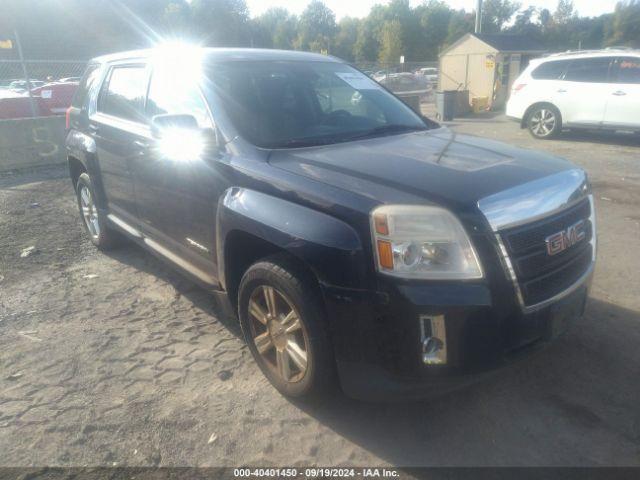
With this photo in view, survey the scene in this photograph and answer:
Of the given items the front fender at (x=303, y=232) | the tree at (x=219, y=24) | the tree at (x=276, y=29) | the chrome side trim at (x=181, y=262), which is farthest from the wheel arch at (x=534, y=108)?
the tree at (x=276, y=29)

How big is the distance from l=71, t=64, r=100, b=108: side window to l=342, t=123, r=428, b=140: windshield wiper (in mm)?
2965

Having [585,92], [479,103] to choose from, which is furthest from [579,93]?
[479,103]

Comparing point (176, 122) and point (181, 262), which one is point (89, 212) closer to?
point (181, 262)

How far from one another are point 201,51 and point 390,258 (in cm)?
243

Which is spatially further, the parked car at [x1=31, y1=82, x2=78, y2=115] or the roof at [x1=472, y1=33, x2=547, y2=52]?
the roof at [x1=472, y1=33, x2=547, y2=52]

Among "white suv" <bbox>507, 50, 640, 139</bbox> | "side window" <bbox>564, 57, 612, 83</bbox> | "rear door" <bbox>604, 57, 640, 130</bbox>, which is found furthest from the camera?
"side window" <bbox>564, 57, 612, 83</bbox>

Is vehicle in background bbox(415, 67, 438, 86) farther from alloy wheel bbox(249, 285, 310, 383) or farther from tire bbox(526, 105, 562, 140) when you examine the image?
alloy wheel bbox(249, 285, 310, 383)

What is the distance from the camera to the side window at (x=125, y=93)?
3.95m

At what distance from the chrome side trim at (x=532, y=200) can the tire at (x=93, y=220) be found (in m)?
3.80

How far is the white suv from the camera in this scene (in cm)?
1022

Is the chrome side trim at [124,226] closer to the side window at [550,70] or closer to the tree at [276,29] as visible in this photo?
the side window at [550,70]

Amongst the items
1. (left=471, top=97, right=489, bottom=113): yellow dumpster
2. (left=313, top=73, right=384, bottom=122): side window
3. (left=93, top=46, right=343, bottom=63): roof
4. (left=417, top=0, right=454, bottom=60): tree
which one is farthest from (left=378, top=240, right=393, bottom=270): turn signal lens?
(left=417, top=0, right=454, bottom=60): tree

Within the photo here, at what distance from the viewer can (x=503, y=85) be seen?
63.7 ft

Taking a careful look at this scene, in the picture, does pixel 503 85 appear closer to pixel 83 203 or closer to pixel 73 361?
pixel 83 203
